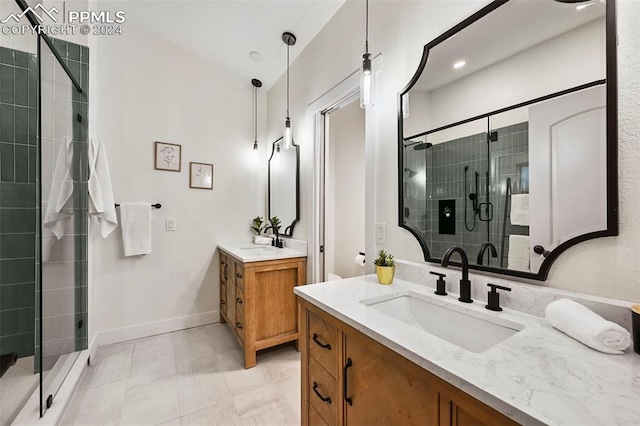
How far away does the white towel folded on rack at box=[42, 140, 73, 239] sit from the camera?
1658mm

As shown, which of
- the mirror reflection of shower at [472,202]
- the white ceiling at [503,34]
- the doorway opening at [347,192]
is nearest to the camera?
the white ceiling at [503,34]

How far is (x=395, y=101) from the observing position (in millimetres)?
1513

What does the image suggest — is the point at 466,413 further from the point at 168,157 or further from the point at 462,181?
the point at 168,157

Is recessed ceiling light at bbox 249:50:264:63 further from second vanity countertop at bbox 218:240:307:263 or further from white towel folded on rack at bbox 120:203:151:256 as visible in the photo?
second vanity countertop at bbox 218:240:307:263

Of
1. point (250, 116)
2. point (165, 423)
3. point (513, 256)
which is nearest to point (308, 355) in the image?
point (513, 256)

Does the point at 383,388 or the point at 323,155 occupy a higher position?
the point at 323,155

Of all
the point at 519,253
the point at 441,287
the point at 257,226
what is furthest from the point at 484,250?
the point at 257,226

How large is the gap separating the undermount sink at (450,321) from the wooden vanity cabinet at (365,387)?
0.74 ft

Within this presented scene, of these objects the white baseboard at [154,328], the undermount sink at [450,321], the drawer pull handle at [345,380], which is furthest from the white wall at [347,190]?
the drawer pull handle at [345,380]

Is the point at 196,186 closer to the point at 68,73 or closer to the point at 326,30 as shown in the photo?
the point at 68,73

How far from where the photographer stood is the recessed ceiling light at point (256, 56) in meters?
2.67

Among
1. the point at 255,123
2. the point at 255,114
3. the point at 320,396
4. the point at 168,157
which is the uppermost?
the point at 255,114

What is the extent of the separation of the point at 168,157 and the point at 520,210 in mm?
3003

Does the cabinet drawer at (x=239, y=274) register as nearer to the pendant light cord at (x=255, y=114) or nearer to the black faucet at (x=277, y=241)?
the black faucet at (x=277, y=241)
